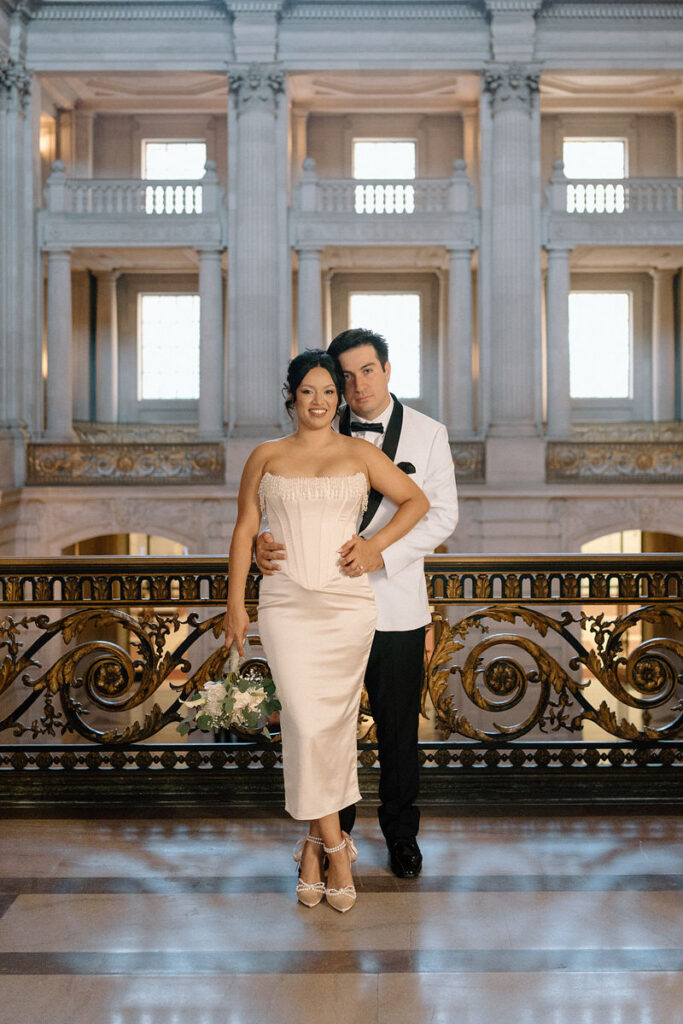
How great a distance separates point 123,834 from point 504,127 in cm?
1677

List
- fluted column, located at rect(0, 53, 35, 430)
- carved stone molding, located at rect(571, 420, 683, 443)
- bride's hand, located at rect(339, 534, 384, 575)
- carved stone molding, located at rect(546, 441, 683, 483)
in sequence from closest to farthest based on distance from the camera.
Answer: bride's hand, located at rect(339, 534, 384, 575) < carved stone molding, located at rect(546, 441, 683, 483) < fluted column, located at rect(0, 53, 35, 430) < carved stone molding, located at rect(571, 420, 683, 443)

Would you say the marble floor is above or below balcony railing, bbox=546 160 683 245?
below

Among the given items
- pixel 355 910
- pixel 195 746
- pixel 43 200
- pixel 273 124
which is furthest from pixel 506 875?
pixel 43 200

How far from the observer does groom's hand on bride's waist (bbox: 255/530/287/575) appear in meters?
3.44

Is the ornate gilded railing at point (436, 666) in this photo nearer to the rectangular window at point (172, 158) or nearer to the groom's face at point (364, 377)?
the groom's face at point (364, 377)

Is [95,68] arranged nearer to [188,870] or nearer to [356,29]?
[356,29]

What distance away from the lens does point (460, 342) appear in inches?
749

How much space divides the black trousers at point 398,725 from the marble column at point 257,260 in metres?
15.0

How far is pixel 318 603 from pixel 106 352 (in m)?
20.0

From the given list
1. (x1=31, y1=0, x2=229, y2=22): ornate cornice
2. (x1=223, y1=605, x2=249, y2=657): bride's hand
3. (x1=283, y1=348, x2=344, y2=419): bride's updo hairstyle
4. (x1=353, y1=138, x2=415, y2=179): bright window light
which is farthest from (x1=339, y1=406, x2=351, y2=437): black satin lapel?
(x1=353, y1=138, x2=415, y2=179): bright window light

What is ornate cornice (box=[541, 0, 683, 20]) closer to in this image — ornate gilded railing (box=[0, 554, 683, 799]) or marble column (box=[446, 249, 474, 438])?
marble column (box=[446, 249, 474, 438])

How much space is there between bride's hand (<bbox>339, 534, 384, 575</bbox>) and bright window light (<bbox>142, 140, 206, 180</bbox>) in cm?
2047

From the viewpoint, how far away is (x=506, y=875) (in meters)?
3.72

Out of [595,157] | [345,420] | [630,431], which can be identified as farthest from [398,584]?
[595,157]
